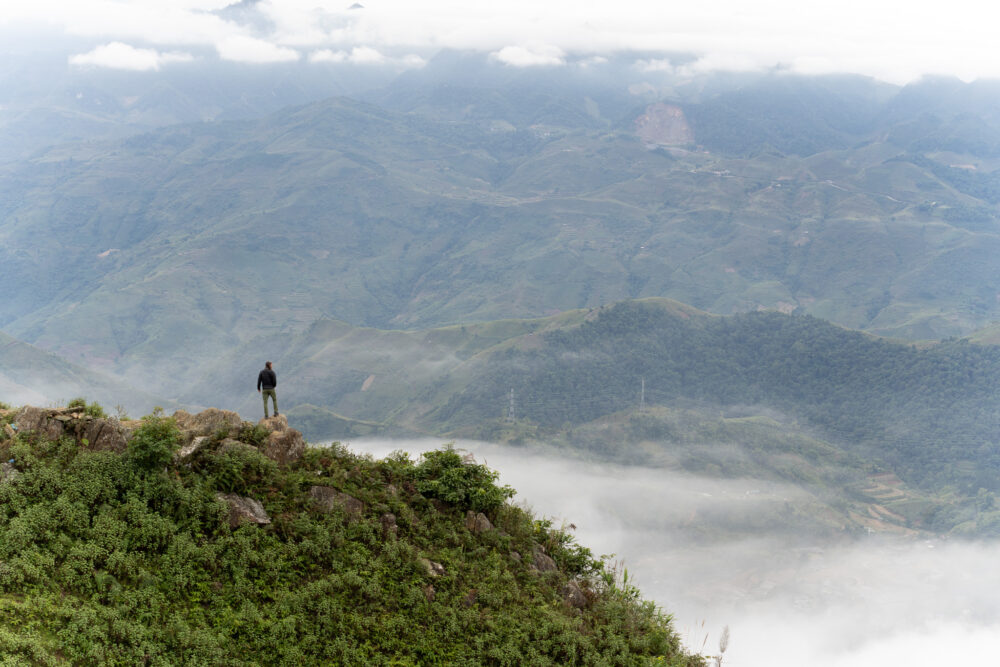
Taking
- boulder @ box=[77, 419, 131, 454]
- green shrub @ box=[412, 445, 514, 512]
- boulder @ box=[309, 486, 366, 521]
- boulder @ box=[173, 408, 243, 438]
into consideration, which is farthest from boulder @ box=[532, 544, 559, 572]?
boulder @ box=[77, 419, 131, 454]

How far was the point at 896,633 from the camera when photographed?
442 feet

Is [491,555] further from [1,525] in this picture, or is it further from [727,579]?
[727,579]

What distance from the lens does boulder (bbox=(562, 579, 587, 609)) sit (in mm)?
26953

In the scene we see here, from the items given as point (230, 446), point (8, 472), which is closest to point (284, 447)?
point (230, 446)

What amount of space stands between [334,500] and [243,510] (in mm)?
3445

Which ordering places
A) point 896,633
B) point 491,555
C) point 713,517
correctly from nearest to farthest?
point 491,555 → point 896,633 → point 713,517

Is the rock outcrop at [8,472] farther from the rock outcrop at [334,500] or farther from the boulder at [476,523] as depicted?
the boulder at [476,523]

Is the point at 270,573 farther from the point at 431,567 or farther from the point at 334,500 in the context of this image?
the point at 431,567

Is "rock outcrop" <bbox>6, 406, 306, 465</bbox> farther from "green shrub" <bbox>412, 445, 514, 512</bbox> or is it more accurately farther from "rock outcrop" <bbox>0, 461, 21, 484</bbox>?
"green shrub" <bbox>412, 445, 514, 512</bbox>

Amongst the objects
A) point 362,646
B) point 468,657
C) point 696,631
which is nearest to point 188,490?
point 362,646

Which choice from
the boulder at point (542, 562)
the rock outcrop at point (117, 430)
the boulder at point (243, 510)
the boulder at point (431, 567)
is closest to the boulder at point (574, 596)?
the boulder at point (542, 562)

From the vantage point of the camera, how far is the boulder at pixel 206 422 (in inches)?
1032

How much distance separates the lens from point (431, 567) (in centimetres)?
2572

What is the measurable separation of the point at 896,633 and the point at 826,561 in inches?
765
